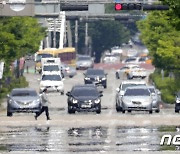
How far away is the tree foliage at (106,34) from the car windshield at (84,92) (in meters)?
92.9

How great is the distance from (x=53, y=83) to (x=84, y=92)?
23.1m

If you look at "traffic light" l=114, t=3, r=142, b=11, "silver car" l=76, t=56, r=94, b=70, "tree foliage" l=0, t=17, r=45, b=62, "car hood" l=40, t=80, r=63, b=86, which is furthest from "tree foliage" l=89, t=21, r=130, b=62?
"traffic light" l=114, t=3, r=142, b=11

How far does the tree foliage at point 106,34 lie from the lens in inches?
5979

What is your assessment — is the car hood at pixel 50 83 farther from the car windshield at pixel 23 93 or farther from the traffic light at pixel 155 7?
the car windshield at pixel 23 93

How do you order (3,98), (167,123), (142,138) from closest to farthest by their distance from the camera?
(142,138), (167,123), (3,98)

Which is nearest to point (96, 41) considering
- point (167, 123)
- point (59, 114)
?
point (59, 114)

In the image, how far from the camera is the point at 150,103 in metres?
56.3

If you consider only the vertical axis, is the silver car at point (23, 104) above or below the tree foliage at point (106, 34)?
above

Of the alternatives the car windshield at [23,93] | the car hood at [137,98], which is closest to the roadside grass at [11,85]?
the car windshield at [23,93]

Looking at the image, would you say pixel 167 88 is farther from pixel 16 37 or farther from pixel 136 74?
pixel 136 74

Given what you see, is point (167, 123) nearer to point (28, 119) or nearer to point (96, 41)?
point (28, 119)

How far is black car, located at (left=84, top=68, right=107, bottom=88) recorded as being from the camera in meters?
89.1

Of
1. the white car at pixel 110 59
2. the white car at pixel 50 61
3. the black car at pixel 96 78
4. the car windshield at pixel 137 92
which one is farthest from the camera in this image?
the white car at pixel 110 59

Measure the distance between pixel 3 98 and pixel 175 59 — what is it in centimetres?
1213
